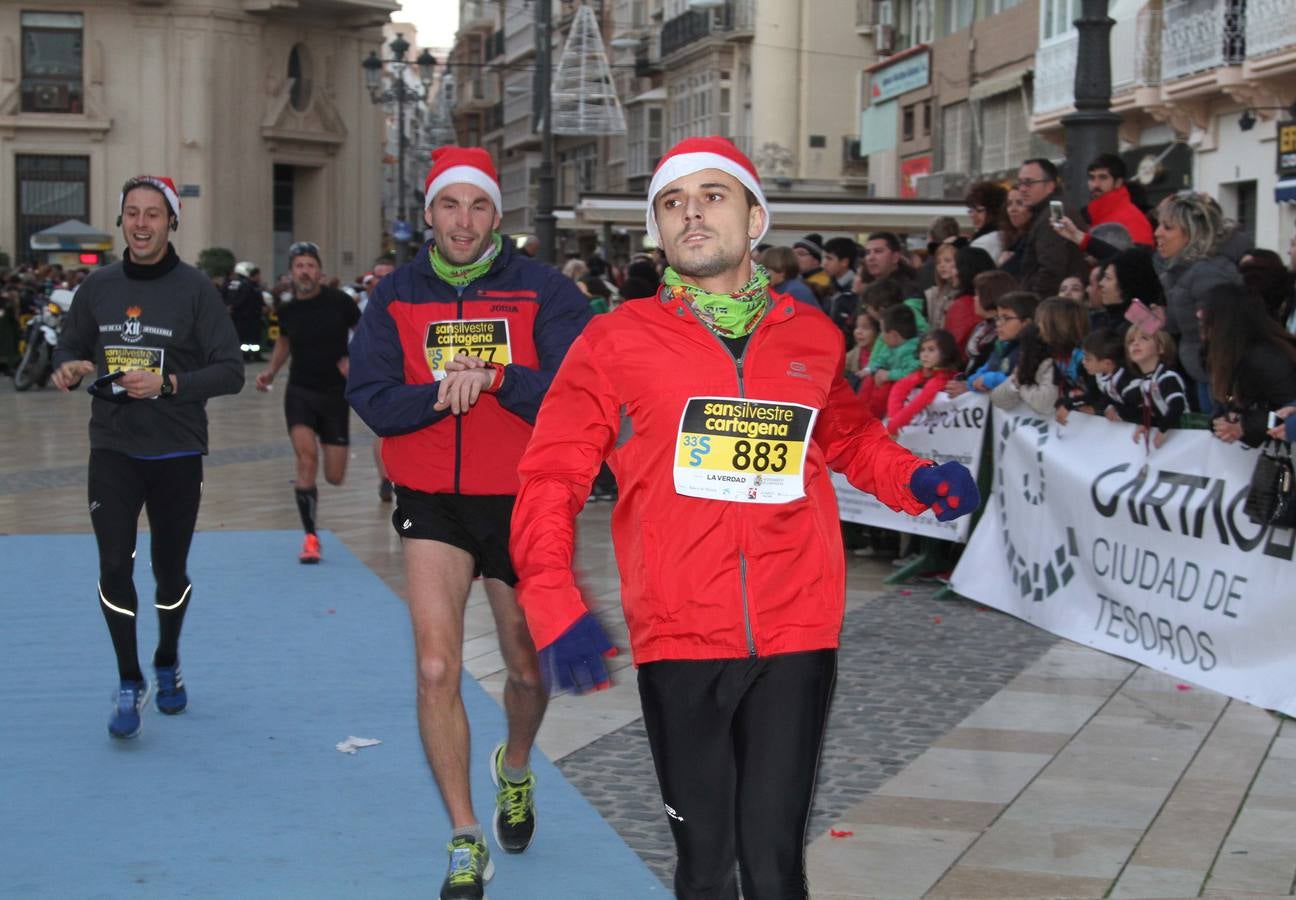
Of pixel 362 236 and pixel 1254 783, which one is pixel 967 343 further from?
pixel 362 236

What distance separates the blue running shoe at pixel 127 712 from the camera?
6.92 m

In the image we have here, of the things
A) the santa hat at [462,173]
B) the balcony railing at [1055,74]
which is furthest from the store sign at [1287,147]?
the santa hat at [462,173]

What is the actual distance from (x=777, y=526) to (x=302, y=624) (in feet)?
19.8

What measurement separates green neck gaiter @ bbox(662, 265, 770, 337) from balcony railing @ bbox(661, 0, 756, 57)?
48.7 metres

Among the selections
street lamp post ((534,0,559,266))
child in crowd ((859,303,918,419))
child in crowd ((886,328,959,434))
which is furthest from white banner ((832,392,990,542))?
street lamp post ((534,0,559,266))

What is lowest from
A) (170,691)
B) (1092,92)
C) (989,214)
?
(170,691)

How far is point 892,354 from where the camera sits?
11352 mm

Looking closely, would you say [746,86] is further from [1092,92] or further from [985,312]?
[985,312]

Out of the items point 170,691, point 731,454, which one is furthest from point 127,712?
point 731,454

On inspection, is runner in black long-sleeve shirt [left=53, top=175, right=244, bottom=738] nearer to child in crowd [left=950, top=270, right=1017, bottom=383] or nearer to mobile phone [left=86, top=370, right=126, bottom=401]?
mobile phone [left=86, top=370, right=126, bottom=401]

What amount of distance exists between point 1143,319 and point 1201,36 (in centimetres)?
1873

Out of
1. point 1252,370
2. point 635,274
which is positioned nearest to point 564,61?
point 635,274

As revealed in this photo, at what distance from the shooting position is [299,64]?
5388 cm

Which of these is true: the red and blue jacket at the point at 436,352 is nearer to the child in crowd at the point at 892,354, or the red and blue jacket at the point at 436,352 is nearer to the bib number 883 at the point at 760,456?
the bib number 883 at the point at 760,456
